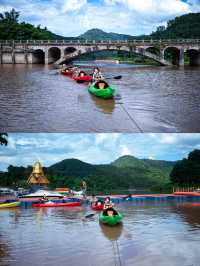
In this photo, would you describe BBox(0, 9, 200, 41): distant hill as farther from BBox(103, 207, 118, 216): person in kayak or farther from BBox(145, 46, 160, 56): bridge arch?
BBox(103, 207, 118, 216): person in kayak

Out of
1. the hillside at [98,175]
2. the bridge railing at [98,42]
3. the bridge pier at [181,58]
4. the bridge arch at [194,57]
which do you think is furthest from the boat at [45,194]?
the bridge arch at [194,57]

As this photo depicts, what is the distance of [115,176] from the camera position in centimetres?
1252

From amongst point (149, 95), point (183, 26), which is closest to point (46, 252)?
point (149, 95)

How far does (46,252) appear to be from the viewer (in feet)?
16.2

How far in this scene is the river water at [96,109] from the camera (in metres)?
5.27

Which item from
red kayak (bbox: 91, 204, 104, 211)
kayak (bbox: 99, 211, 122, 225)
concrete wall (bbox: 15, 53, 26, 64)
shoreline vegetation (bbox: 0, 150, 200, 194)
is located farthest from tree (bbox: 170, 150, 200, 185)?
concrete wall (bbox: 15, 53, 26, 64)

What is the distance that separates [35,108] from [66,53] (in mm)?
13377

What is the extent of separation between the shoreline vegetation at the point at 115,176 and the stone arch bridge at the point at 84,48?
21.0 feet

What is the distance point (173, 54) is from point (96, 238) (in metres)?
15.2

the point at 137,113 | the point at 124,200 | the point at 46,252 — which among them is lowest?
the point at 124,200

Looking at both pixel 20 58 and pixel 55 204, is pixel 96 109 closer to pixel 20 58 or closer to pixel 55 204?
pixel 55 204

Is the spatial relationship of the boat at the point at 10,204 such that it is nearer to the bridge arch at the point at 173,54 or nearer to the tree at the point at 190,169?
the tree at the point at 190,169

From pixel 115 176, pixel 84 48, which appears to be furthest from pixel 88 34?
pixel 115 176

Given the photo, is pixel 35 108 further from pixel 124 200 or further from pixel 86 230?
pixel 124 200
